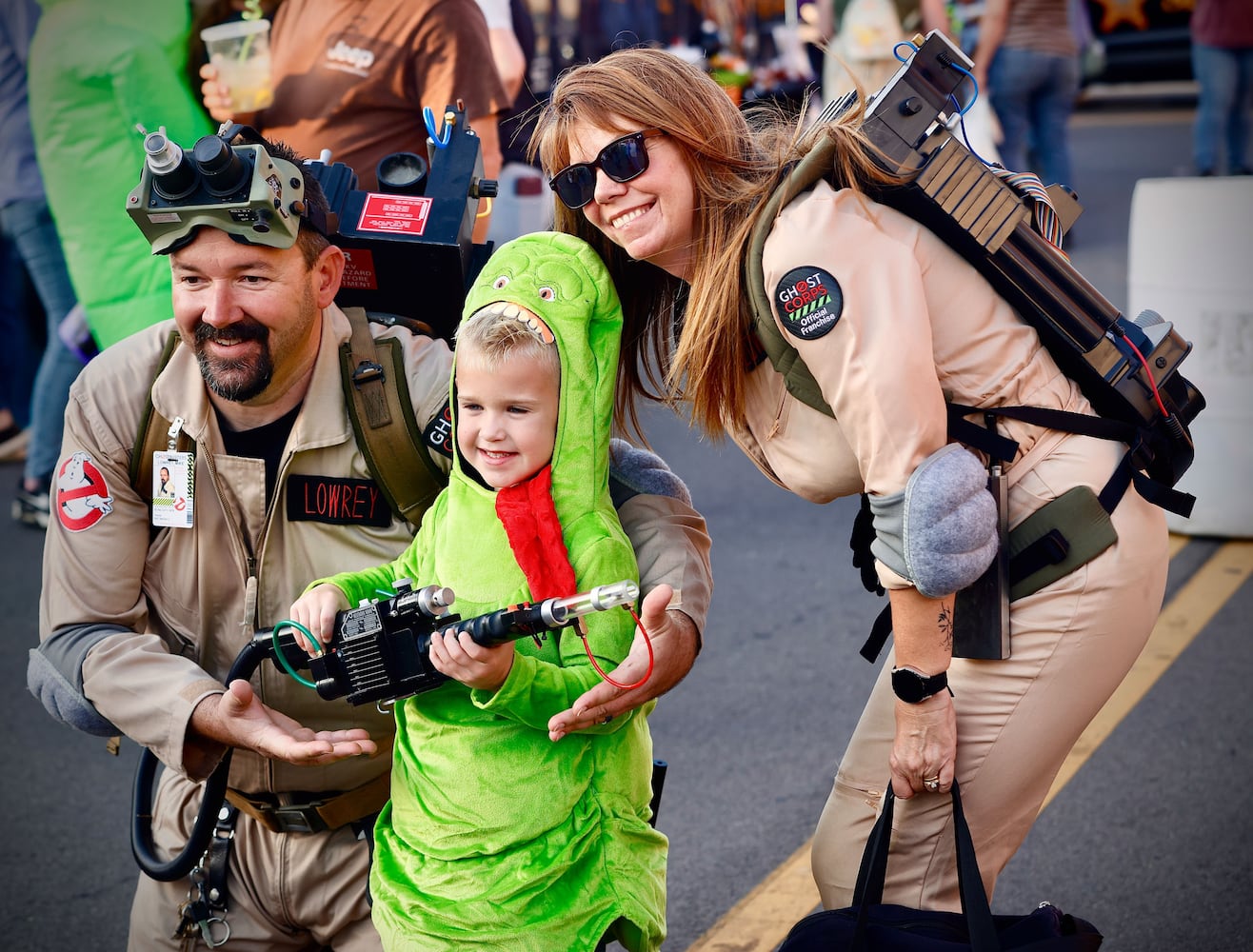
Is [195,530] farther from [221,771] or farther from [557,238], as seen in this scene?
[557,238]

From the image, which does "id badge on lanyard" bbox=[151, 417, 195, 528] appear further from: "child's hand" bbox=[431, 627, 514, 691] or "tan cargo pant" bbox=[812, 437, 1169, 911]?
"tan cargo pant" bbox=[812, 437, 1169, 911]

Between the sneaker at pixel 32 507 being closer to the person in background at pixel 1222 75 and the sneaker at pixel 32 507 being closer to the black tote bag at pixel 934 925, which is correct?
the black tote bag at pixel 934 925

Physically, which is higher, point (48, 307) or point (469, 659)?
point (469, 659)

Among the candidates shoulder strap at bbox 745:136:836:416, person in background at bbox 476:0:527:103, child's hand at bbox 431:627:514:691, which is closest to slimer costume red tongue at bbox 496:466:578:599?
child's hand at bbox 431:627:514:691

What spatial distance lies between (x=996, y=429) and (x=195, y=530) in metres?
1.50

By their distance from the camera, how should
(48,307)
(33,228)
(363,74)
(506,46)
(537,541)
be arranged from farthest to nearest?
(48,307), (33,228), (506,46), (363,74), (537,541)

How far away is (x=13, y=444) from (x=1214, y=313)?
20.7 ft

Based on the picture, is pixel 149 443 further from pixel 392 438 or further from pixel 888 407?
pixel 888 407

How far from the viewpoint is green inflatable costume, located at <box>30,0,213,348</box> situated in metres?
4.62

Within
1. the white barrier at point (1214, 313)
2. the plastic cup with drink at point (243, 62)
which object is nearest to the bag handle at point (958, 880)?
the plastic cup with drink at point (243, 62)

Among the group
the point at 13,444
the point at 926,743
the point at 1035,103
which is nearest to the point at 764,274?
the point at 926,743

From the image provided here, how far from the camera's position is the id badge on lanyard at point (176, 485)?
2.71m

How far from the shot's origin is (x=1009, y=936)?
2367 mm

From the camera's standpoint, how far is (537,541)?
2.38 metres
